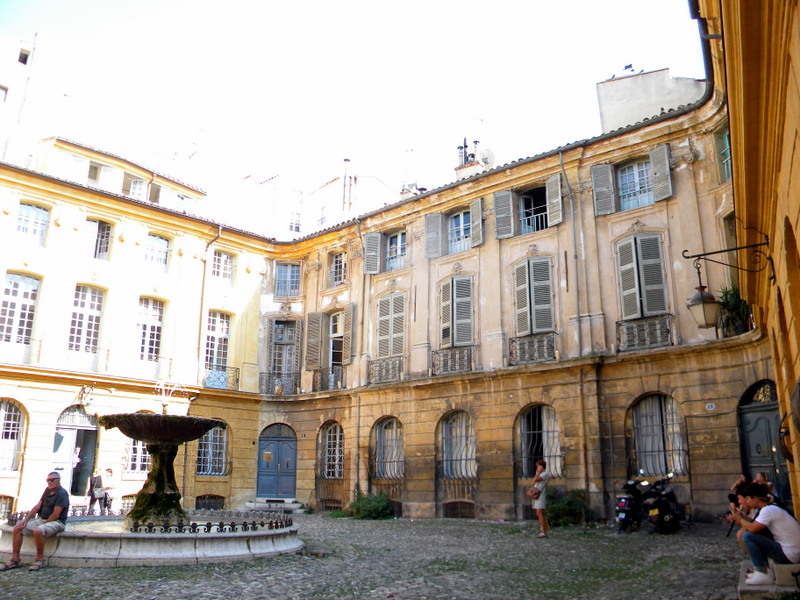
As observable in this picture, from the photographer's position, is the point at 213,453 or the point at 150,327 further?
the point at 213,453

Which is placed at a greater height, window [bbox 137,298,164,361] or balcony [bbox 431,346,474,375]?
window [bbox 137,298,164,361]

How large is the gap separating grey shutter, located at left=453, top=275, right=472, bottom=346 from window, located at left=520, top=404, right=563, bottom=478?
2.69 meters

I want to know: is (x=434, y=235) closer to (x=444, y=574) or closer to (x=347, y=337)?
(x=347, y=337)

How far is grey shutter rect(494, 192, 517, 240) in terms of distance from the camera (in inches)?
753

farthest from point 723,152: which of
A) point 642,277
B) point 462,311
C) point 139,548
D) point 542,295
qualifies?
point 139,548

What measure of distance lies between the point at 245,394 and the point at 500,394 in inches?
359

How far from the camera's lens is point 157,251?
22.8 m

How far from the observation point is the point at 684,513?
14617 mm

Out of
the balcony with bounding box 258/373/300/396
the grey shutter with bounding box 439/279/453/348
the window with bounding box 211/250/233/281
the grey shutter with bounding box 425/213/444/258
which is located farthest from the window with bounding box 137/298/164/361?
the grey shutter with bounding box 439/279/453/348

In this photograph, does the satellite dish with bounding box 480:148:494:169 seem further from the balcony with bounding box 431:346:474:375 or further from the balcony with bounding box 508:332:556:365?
the balcony with bounding box 508:332:556:365

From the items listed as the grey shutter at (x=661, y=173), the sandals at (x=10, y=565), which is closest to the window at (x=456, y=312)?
the grey shutter at (x=661, y=173)

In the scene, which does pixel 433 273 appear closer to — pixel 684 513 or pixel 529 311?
pixel 529 311

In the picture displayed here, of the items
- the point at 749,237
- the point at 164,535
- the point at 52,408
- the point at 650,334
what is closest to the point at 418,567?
the point at 164,535

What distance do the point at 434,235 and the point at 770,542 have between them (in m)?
15.3
